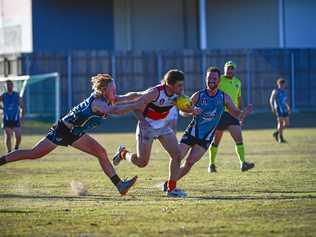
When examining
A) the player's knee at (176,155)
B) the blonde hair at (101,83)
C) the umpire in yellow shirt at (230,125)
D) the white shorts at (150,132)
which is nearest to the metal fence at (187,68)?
the umpire in yellow shirt at (230,125)

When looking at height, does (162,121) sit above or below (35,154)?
above

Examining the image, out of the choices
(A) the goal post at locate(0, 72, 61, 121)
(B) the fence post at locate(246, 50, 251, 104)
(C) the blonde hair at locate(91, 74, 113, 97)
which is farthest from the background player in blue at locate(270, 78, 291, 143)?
(C) the blonde hair at locate(91, 74, 113, 97)

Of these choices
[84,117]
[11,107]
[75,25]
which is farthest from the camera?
[75,25]

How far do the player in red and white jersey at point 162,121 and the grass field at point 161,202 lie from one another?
52cm

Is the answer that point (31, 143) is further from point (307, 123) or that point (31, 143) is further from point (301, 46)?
point (301, 46)

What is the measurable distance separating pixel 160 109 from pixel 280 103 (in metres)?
16.1

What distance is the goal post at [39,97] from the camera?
1454 inches

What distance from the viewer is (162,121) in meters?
14.1

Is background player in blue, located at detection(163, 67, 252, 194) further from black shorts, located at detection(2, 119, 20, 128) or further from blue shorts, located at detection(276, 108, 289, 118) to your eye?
blue shorts, located at detection(276, 108, 289, 118)

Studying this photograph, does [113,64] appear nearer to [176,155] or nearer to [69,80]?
[69,80]

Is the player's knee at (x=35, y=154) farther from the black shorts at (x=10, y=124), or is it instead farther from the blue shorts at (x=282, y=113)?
the blue shorts at (x=282, y=113)

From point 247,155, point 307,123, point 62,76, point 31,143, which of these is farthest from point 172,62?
point 247,155

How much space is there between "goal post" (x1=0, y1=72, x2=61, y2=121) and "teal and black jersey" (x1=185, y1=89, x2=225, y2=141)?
71.9 ft

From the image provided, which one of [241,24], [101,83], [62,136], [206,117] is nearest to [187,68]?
[241,24]
